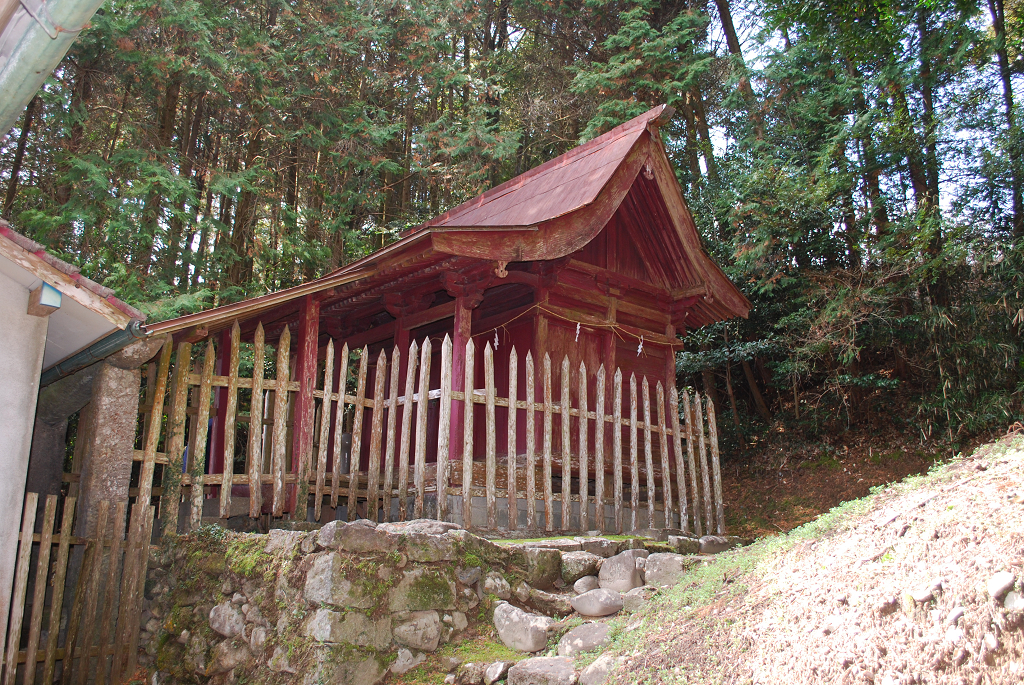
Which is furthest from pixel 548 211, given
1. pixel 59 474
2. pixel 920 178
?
pixel 920 178

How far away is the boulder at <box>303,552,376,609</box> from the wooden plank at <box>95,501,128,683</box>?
1.98m

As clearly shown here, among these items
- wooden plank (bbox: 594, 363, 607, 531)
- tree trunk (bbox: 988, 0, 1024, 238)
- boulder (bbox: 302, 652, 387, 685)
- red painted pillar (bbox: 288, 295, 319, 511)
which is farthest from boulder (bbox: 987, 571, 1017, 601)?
tree trunk (bbox: 988, 0, 1024, 238)

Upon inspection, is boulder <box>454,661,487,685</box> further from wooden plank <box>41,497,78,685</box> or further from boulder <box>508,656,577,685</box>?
wooden plank <box>41,497,78,685</box>

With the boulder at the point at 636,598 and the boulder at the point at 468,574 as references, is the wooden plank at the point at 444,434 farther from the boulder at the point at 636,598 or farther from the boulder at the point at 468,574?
the boulder at the point at 636,598

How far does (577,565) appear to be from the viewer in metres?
5.80

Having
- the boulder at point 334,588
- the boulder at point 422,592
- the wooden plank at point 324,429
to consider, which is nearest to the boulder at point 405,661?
the boulder at point 422,592

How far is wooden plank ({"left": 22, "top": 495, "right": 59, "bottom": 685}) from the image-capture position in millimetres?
5191

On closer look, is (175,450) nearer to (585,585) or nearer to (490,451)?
(490,451)

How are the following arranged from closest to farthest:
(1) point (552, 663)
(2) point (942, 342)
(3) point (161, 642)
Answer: (1) point (552, 663), (3) point (161, 642), (2) point (942, 342)

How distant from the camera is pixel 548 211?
824 cm

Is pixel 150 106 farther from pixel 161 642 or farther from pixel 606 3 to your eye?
pixel 161 642

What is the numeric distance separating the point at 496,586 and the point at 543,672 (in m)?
1.01

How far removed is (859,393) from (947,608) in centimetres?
1084

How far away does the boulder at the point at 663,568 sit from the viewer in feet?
18.4
